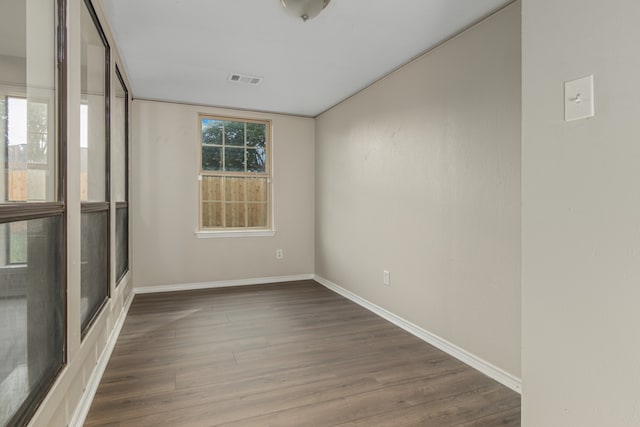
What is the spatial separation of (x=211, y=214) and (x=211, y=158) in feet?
2.38

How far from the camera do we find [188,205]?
4176 millimetres

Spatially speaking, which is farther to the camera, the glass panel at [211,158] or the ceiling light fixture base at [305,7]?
the glass panel at [211,158]

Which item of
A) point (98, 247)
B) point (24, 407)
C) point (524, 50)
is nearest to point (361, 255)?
point (98, 247)

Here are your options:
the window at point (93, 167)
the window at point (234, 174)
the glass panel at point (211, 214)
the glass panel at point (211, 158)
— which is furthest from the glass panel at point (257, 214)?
the window at point (93, 167)

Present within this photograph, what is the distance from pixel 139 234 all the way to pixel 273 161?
1882 mm

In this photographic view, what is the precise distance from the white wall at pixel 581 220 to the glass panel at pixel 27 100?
169 cm

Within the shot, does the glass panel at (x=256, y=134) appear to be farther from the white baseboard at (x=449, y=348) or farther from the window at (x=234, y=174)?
the white baseboard at (x=449, y=348)

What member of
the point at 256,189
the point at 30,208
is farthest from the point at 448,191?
the point at 256,189

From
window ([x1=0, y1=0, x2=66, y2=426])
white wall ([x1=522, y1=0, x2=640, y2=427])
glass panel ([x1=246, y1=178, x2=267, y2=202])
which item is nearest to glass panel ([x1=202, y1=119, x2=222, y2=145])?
glass panel ([x1=246, y1=178, x2=267, y2=202])

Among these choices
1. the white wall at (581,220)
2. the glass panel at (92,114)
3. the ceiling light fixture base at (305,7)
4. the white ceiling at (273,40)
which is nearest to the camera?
the white wall at (581,220)

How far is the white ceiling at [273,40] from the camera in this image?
2.11 metres

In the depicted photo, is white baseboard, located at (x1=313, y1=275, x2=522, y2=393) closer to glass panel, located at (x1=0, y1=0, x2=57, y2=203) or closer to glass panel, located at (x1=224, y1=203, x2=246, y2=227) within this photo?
glass panel, located at (x1=224, y1=203, x2=246, y2=227)

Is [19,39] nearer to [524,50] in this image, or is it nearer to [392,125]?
[524,50]

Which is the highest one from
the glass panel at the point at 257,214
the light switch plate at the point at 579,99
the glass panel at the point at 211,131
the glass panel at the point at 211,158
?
the glass panel at the point at 211,131
